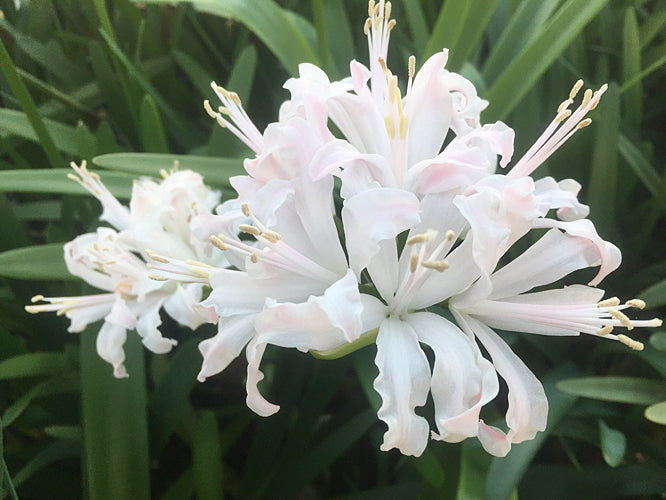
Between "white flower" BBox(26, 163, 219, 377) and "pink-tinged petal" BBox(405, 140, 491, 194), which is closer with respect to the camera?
"pink-tinged petal" BBox(405, 140, 491, 194)

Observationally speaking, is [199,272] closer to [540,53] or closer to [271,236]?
[271,236]

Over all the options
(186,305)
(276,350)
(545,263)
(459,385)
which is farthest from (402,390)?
(276,350)

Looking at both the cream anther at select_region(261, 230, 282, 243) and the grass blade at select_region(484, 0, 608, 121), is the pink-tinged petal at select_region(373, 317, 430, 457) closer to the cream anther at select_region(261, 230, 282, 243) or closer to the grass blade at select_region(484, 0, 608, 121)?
the cream anther at select_region(261, 230, 282, 243)

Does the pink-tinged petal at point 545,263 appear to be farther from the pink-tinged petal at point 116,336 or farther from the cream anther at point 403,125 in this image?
the pink-tinged petal at point 116,336

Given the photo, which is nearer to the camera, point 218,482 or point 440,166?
point 440,166

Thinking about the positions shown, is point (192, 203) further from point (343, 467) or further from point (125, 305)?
point (343, 467)

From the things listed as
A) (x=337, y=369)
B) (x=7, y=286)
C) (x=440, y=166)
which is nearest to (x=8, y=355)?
(x=7, y=286)

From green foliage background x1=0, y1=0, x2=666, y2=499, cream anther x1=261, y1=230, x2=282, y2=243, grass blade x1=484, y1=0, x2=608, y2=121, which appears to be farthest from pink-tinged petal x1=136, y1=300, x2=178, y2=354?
grass blade x1=484, y1=0, x2=608, y2=121
